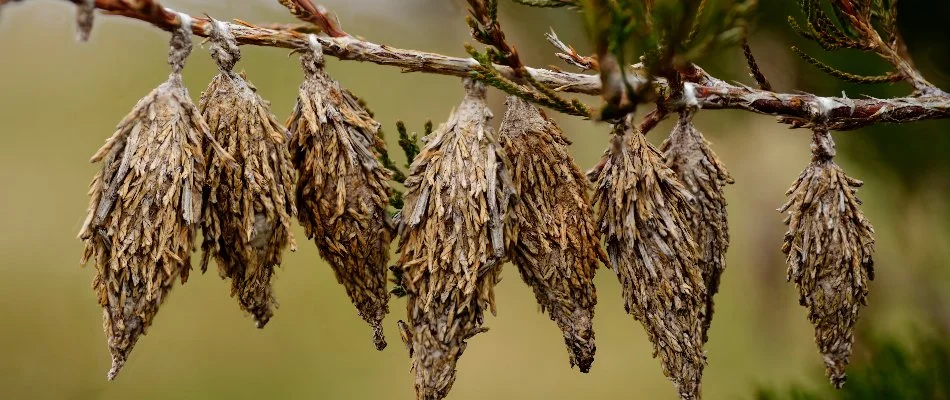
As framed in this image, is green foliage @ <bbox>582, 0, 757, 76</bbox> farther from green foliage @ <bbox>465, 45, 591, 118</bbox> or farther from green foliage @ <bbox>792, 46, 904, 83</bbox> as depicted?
green foliage @ <bbox>792, 46, 904, 83</bbox>

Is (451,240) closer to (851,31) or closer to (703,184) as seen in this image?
(703,184)

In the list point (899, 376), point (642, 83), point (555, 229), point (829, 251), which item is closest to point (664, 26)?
point (642, 83)

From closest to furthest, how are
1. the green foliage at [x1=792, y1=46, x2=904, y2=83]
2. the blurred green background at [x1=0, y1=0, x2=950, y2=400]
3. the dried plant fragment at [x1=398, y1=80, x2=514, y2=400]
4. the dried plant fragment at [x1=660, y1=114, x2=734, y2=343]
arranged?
the dried plant fragment at [x1=398, y1=80, x2=514, y2=400] < the dried plant fragment at [x1=660, y1=114, x2=734, y2=343] < the green foliage at [x1=792, y1=46, x2=904, y2=83] < the blurred green background at [x1=0, y1=0, x2=950, y2=400]

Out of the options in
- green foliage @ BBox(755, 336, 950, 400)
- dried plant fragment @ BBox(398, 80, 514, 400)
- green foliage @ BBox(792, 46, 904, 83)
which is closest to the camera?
dried plant fragment @ BBox(398, 80, 514, 400)

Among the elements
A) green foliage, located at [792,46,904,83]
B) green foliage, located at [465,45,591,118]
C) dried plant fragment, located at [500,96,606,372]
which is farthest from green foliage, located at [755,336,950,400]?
green foliage, located at [465,45,591,118]

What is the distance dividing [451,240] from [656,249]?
0.18 metres

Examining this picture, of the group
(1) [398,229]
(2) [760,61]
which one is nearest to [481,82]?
(1) [398,229]

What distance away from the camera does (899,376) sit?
1152 mm

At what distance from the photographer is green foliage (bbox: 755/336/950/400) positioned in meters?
1.13

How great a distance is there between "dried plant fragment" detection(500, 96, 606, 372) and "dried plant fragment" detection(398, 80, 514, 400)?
0.08ft

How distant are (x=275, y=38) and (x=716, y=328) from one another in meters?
4.28

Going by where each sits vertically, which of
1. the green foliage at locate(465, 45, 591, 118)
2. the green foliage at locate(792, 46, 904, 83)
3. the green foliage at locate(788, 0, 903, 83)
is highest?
the green foliage at locate(788, 0, 903, 83)

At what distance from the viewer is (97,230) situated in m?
0.49

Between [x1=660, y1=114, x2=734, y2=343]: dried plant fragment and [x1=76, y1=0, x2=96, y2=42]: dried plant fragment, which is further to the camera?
[x1=660, y1=114, x2=734, y2=343]: dried plant fragment
